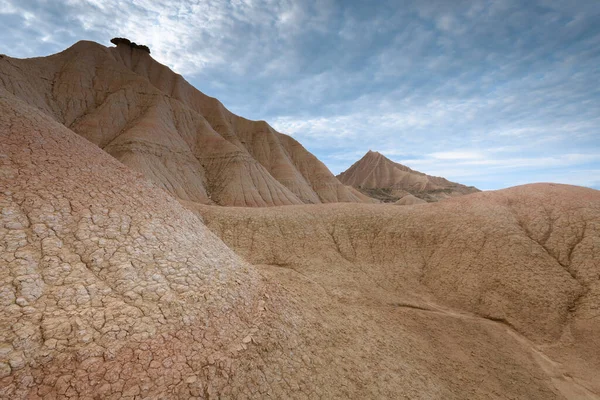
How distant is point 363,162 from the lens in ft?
391

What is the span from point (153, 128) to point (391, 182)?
8792 cm

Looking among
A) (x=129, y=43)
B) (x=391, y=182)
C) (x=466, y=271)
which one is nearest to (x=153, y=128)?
(x=129, y=43)

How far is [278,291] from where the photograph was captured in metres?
7.88

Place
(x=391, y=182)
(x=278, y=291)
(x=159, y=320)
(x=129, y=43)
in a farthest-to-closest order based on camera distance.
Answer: (x=391, y=182) < (x=129, y=43) < (x=278, y=291) < (x=159, y=320)

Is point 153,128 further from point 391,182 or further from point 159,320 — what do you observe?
point 391,182

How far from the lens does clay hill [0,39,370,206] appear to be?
33781mm

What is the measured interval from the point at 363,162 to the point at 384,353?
116844 mm

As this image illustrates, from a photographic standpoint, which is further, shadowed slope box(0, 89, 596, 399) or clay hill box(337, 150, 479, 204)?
clay hill box(337, 150, 479, 204)

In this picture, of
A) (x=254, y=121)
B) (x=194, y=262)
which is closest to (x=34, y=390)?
(x=194, y=262)

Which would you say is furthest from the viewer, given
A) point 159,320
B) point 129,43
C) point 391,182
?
point 391,182

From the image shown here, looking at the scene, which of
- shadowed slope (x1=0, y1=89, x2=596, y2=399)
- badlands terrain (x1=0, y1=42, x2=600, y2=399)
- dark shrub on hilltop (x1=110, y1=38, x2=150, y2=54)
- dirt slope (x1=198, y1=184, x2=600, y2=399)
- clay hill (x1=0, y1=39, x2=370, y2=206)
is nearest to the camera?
shadowed slope (x1=0, y1=89, x2=596, y2=399)

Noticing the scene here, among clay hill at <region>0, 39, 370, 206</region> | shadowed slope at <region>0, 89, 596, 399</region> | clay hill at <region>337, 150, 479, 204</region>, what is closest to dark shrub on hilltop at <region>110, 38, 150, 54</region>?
clay hill at <region>0, 39, 370, 206</region>

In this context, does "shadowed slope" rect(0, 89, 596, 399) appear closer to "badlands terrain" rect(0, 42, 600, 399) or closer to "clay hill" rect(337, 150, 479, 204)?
"badlands terrain" rect(0, 42, 600, 399)

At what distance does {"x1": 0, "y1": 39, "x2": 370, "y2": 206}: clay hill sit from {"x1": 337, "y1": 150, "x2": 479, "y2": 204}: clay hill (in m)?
43.1
